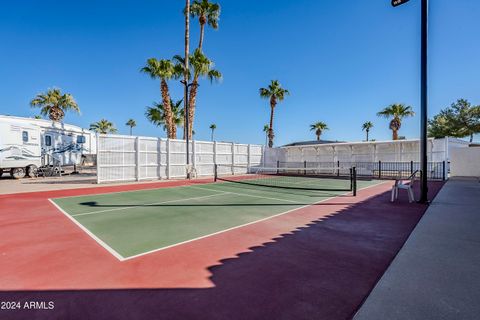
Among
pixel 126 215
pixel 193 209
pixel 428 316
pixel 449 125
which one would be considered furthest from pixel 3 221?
pixel 449 125

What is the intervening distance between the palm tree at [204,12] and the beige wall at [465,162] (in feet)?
75.3

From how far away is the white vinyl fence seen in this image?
15742 mm

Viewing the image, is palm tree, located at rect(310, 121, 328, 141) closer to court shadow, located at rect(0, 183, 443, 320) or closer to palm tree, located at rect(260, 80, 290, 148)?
palm tree, located at rect(260, 80, 290, 148)

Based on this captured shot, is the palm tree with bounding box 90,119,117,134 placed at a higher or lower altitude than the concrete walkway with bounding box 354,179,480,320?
higher

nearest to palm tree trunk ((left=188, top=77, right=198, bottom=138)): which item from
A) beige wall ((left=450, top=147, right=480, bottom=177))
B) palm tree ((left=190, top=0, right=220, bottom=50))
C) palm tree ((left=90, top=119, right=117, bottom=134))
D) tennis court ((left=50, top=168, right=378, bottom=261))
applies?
palm tree ((left=190, top=0, right=220, bottom=50))

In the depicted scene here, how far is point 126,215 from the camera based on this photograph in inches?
285

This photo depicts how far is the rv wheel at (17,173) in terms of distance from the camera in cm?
1792

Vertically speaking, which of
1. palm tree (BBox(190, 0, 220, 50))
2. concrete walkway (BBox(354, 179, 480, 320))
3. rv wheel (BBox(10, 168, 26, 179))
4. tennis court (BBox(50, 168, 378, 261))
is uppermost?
palm tree (BBox(190, 0, 220, 50))

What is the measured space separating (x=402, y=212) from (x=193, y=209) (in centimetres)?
656

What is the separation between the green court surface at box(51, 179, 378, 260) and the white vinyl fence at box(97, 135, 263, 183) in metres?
5.61

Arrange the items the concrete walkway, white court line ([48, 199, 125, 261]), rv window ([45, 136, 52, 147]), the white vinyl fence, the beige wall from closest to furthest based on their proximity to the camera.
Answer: the concrete walkway
white court line ([48, 199, 125, 261])
the white vinyl fence
the beige wall
rv window ([45, 136, 52, 147])

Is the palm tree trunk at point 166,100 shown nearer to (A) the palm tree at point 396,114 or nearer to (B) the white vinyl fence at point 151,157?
(B) the white vinyl fence at point 151,157

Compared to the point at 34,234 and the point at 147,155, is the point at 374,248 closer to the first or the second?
the point at 34,234

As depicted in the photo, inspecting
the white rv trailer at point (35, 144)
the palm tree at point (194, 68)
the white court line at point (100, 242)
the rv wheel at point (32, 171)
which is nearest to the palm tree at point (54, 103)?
the white rv trailer at point (35, 144)
